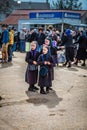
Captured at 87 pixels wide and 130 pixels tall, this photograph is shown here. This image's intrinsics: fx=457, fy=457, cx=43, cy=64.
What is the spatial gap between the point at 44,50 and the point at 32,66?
540 mm

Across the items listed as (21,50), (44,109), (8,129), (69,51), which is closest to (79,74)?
(69,51)

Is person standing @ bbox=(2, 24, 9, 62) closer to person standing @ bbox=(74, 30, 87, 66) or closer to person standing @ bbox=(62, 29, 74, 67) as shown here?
person standing @ bbox=(62, 29, 74, 67)

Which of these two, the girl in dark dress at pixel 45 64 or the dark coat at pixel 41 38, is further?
the dark coat at pixel 41 38

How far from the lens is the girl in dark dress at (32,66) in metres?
11.4

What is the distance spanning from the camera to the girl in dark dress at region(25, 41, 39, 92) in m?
11.4

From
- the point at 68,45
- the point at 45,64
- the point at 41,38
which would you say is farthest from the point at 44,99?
the point at 41,38

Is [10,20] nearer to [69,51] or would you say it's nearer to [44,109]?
[69,51]

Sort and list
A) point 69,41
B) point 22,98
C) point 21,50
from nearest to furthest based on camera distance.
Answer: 1. point 22,98
2. point 69,41
3. point 21,50

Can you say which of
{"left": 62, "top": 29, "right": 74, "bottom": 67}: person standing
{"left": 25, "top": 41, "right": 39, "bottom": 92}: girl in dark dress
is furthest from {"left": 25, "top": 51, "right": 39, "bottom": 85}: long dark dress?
{"left": 62, "top": 29, "right": 74, "bottom": 67}: person standing

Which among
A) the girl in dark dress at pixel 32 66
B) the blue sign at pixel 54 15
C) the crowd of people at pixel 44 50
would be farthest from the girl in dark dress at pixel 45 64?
the blue sign at pixel 54 15

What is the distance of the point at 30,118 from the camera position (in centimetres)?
866

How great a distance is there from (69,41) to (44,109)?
918cm

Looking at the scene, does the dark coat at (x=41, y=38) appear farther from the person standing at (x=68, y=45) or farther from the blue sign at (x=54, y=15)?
the blue sign at (x=54, y=15)

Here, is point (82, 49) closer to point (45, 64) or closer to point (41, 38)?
point (41, 38)
